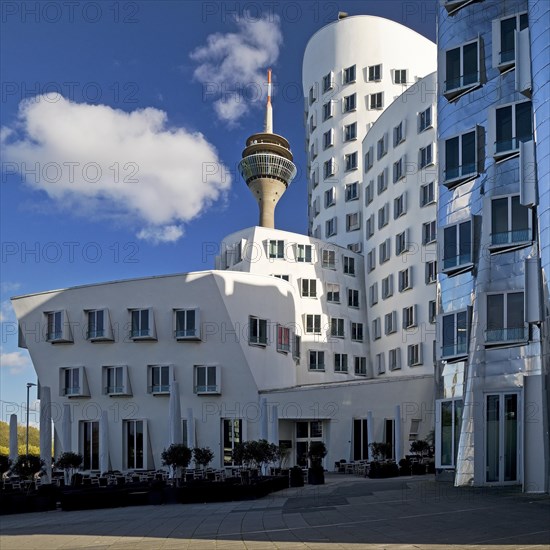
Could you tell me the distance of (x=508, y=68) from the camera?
24391 mm

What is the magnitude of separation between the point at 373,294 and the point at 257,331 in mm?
13522

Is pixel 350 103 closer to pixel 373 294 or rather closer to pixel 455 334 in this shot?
pixel 373 294

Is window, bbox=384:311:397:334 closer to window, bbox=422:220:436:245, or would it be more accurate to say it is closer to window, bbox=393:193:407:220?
window, bbox=422:220:436:245

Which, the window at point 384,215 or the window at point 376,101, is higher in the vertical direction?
the window at point 376,101

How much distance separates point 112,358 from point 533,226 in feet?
96.7

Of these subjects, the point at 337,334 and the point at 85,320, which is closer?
the point at 85,320

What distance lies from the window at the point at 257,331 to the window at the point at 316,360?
28.5 ft

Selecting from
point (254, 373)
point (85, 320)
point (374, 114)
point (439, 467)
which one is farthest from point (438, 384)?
point (374, 114)

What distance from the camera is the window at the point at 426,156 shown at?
46906 millimetres

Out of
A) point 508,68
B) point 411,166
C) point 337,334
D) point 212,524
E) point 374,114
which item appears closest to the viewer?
point 212,524

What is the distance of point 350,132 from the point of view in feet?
209

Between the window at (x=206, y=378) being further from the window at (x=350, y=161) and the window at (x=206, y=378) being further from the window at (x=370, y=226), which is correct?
the window at (x=350, y=161)

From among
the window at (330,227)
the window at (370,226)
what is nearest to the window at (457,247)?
the window at (370,226)

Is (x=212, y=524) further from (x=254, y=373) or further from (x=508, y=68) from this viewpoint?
(x=254, y=373)
